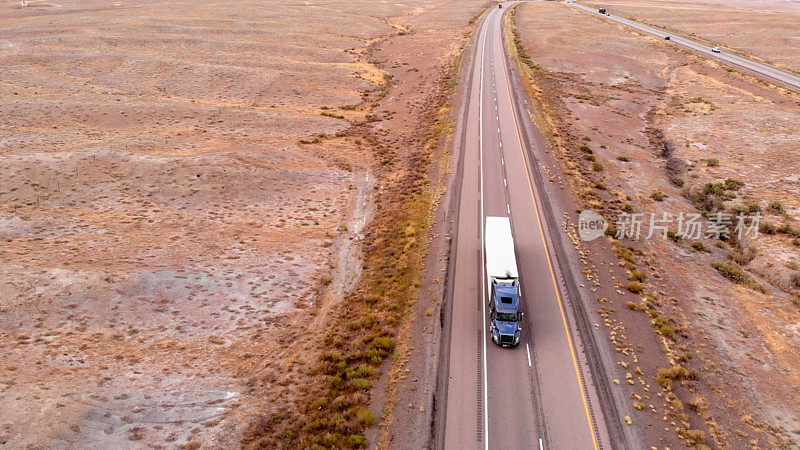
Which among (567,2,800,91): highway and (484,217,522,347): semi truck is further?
(567,2,800,91): highway

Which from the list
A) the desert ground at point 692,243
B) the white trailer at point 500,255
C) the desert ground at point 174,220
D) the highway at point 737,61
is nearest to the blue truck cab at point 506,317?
the white trailer at point 500,255

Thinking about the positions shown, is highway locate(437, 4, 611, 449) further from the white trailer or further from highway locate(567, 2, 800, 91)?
highway locate(567, 2, 800, 91)

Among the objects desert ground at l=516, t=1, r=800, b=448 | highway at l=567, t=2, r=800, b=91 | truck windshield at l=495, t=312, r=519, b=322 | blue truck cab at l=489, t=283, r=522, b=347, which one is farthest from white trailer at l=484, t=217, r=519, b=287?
highway at l=567, t=2, r=800, b=91

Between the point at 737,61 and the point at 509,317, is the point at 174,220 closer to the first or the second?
the point at 509,317

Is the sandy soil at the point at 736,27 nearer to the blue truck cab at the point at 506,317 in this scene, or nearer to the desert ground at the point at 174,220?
the desert ground at the point at 174,220

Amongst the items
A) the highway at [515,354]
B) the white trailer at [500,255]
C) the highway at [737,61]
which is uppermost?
the highway at [737,61]

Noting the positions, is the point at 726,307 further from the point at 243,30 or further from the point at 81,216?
the point at 243,30

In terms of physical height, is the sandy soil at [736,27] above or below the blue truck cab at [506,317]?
above
